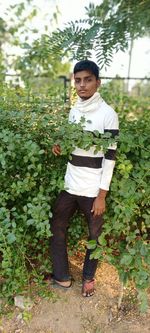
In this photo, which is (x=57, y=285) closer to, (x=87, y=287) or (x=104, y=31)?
(x=87, y=287)

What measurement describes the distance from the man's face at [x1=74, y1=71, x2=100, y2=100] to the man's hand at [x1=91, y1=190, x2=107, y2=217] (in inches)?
25.4

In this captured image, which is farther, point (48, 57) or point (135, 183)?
point (48, 57)

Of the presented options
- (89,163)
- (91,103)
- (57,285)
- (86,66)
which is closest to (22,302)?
(57,285)

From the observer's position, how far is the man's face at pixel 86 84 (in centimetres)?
238

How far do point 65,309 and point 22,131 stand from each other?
1.29 metres

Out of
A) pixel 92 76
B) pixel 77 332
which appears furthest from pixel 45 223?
pixel 92 76

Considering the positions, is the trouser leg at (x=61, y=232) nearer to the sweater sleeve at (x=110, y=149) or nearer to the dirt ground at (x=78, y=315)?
the dirt ground at (x=78, y=315)

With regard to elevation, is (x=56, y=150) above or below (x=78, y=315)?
above

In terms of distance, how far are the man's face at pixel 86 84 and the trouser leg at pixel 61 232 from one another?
0.68m

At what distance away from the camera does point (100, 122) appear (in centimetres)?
229

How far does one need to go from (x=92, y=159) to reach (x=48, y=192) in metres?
0.42

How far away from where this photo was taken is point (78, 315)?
255 centimetres

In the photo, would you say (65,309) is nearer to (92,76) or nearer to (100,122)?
(100,122)

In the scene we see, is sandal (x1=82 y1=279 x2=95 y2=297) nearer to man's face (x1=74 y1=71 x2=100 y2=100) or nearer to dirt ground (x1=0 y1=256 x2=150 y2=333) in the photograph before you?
dirt ground (x1=0 y1=256 x2=150 y2=333)
